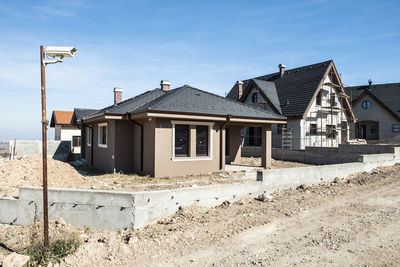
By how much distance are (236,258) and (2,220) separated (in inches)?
262

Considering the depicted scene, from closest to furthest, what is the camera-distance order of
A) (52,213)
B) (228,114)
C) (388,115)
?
(52,213) → (228,114) → (388,115)

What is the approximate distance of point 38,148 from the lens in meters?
21.4

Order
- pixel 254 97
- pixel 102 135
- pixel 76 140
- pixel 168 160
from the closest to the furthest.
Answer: pixel 168 160 < pixel 102 135 < pixel 254 97 < pixel 76 140

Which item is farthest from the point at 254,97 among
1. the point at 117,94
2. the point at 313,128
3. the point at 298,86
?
the point at 117,94

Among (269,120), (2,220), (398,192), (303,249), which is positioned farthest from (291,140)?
(2,220)

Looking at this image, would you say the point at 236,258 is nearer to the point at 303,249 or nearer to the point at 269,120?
the point at 303,249

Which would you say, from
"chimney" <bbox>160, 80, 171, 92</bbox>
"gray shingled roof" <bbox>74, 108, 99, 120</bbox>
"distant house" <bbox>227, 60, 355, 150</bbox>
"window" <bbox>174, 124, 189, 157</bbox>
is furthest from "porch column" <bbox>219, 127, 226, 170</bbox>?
"gray shingled roof" <bbox>74, 108, 99, 120</bbox>

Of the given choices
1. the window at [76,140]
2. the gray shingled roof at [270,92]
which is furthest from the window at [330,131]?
the window at [76,140]

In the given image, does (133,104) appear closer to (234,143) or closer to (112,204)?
(234,143)

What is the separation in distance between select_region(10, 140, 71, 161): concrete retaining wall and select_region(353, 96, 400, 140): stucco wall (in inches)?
1094

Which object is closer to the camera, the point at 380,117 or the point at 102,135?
the point at 102,135

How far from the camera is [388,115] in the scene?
1061 inches

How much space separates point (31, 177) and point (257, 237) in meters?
8.44

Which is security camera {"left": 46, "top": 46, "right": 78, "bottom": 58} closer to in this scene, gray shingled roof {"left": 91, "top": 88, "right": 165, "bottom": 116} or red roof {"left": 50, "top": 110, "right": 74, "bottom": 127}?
gray shingled roof {"left": 91, "top": 88, "right": 165, "bottom": 116}
